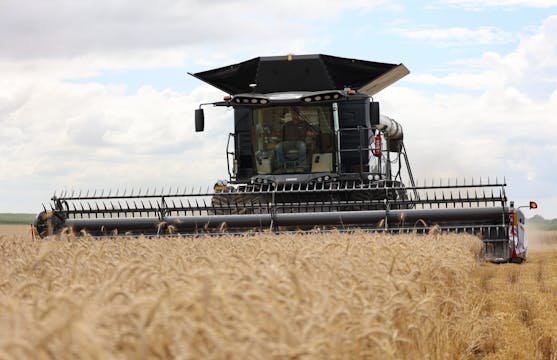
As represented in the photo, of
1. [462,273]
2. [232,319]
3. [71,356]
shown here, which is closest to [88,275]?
[232,319]

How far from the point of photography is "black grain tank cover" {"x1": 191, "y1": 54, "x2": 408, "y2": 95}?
14156 mm

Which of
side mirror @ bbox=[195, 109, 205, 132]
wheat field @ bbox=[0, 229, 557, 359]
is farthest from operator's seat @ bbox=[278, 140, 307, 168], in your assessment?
wheat field @ bbox=[0, 229, 557, 359]

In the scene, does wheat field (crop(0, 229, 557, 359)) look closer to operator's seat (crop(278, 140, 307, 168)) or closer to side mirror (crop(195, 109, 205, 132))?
side mirror (crop(195, 109, 205, 132))

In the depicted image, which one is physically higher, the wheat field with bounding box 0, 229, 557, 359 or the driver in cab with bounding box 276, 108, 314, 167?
the driver in cab with bounding box 276, 108, 314, 167

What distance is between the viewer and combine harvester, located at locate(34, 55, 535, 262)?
12.1 metres

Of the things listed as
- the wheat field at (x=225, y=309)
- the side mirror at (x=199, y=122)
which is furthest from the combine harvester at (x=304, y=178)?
the wheat field at (x=225, y=309)

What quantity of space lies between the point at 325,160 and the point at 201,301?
1160 centimetres

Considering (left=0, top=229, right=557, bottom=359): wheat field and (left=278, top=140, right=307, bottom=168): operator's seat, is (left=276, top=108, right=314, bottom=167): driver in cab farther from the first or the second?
(left=0, top=229, right=557, bottom=359): wheat field

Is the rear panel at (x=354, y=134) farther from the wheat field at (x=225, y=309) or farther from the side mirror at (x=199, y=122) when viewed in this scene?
the wheat field at (x=225, y=309)

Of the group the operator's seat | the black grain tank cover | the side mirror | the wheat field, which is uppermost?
the black grain tank cover

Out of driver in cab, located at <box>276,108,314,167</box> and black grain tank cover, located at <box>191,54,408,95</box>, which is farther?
black grain tank cover, located at <box>191,54,408,95</box>

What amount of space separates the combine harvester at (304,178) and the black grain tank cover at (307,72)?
0.02 meters

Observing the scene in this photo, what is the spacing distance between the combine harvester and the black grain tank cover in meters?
0.02

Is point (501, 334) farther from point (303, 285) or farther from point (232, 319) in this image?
point (232, 319)
